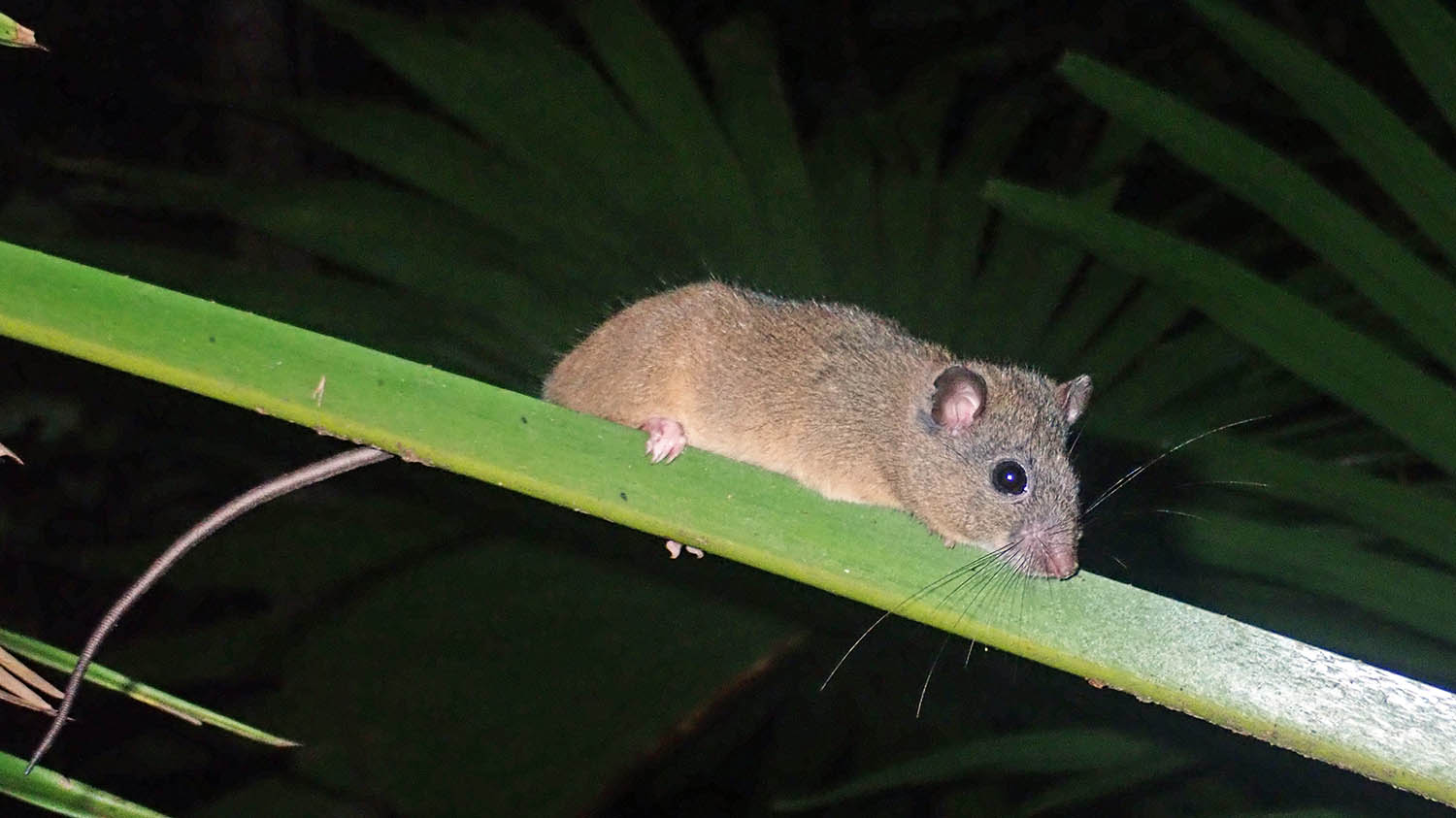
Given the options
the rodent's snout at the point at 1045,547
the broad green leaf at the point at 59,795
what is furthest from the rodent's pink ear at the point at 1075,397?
the broad green leaf at the point at 59,795

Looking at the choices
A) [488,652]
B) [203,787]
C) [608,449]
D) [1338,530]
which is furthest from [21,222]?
[1338,530]

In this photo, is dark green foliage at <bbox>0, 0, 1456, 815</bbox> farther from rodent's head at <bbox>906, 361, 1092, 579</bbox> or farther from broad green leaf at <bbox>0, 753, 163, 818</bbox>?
broad green leaf at <bbox>0, 753, 163, 818</bbox>

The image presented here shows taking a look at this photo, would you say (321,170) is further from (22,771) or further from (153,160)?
(22,771)

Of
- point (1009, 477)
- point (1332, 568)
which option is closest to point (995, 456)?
point (1009, 477)

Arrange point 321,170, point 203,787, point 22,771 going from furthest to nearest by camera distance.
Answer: point 321,170
point 203,787
point 22,771

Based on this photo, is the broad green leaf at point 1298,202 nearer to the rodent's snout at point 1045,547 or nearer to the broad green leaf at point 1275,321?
the broad green leaf at point 1275,321

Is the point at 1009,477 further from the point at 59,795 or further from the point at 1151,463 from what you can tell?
the point at 59,795
